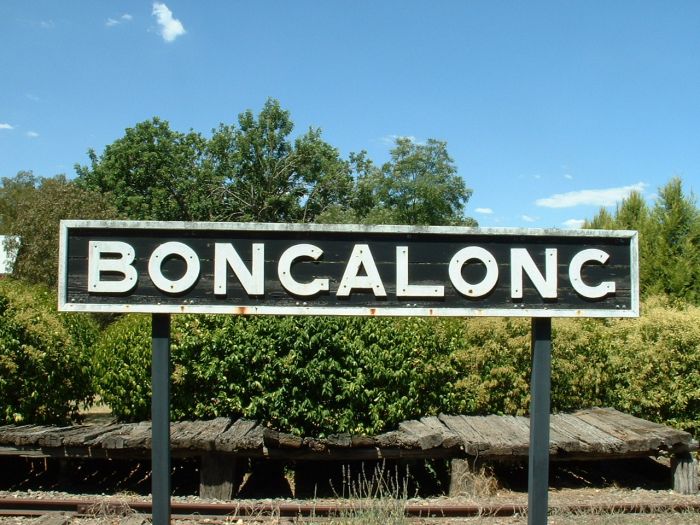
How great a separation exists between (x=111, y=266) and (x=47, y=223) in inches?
842

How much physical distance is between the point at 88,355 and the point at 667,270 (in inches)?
500

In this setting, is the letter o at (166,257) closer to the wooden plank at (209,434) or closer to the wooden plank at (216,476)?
the wooden plank at (209,434)

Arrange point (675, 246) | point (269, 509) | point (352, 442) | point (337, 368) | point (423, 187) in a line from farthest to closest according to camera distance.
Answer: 1. point (423, 187)
2. point (675, 246)
3. point (337, 368)
4. point (352, 442)
5. point (269, 509)

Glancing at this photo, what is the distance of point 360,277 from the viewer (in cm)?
406

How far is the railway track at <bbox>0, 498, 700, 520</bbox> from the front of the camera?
6270 millimetres

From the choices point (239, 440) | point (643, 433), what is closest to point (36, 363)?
point (239, 440)

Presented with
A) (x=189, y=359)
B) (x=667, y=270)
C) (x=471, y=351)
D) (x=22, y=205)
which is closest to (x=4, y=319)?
(x=189, y=359)

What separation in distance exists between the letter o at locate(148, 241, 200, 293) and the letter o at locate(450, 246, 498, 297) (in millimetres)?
1583

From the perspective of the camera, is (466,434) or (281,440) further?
(466,434)

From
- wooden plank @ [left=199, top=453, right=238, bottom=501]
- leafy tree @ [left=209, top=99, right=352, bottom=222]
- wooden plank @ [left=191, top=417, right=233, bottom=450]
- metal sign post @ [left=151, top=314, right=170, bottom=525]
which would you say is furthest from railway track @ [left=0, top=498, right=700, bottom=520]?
leafy tree @ [left=209, top=99, right=352, bottom=222]

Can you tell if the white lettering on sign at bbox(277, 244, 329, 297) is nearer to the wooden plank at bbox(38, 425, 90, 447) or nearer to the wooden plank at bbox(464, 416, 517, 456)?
the wooden plank at bbox(464, 416, 517, 456)

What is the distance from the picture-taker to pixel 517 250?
13.6 feet

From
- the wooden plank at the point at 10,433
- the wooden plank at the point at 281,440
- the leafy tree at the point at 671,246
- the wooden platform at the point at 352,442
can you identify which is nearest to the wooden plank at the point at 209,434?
the wooden platform at the point at 352,442

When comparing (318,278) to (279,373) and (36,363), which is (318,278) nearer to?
(279,373)
